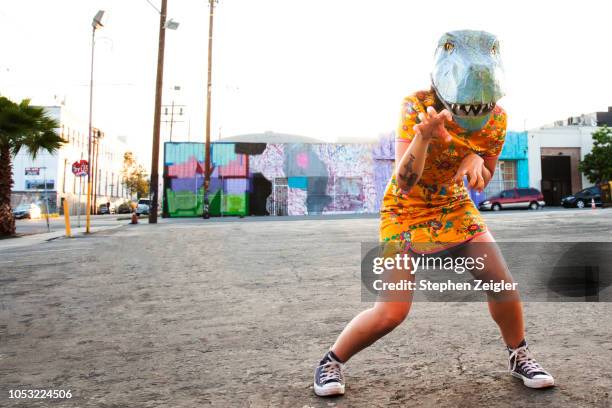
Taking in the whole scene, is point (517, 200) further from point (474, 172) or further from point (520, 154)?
point (474, 172)

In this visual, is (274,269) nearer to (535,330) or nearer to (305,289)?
(305,289)

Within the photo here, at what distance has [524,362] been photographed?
2.41 m

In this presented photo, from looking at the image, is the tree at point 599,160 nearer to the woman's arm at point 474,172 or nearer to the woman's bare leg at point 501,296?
the woman's bare leg at point 501,296

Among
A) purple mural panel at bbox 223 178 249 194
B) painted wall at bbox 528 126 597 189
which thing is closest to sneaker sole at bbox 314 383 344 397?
purple mural panel at bbox 223 178 249 194

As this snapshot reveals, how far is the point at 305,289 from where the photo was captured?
5.27 meters

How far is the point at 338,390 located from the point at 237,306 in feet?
7.83

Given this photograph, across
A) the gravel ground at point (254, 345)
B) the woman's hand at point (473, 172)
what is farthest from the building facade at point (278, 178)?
the woman's hand at point (473, 172)

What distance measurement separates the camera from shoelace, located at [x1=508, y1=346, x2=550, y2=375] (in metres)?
2.38

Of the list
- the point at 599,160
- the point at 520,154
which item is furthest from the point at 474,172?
the point at 599,160

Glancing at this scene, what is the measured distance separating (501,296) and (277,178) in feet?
107

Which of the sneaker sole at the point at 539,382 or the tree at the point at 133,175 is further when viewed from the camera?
the tree at the point at 133,175

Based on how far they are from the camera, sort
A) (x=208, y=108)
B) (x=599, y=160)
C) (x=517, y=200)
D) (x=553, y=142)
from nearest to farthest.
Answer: (x=208, y=108) < (x=517, y=200) < (x=599, y=160) < (x=553, y=142)

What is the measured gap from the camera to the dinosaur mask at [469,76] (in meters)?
1.64

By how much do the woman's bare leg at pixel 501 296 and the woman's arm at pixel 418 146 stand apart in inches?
21.2
